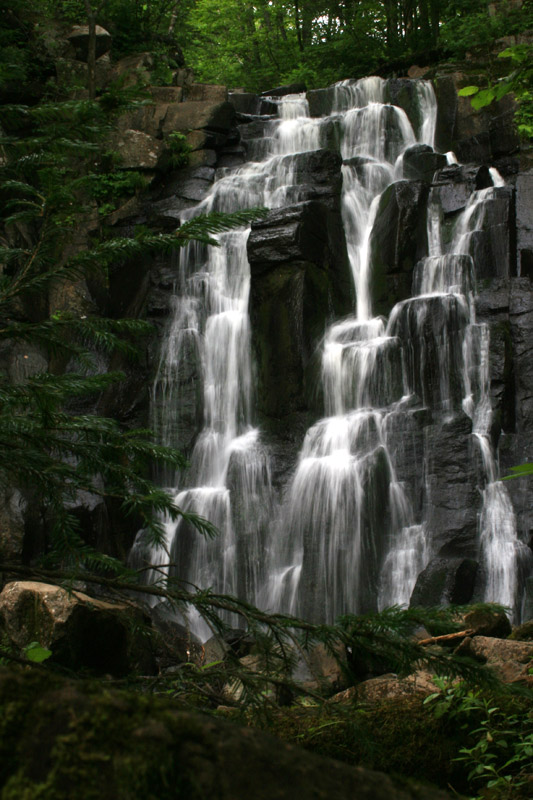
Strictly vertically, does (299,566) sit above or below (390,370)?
below

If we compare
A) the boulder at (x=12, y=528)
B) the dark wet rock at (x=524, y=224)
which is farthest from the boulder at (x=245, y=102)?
the boulder at (x=12, y=528)

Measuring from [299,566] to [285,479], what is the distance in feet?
5.59

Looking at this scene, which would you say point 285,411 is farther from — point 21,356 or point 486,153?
point 486,153

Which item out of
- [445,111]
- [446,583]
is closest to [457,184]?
[445,111]

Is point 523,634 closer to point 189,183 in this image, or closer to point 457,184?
point 457,184

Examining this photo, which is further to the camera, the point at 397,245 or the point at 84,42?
the point at 84,42

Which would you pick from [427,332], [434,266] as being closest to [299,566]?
[427,332]

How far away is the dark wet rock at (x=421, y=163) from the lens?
16.7m

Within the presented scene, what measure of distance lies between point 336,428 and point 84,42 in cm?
1514

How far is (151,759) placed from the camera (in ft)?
4.01

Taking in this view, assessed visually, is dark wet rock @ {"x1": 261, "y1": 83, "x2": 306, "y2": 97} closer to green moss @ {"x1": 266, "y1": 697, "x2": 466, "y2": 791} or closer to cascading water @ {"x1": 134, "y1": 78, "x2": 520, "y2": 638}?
cascading water @ {"x1": 134, "y1": 78, "x2": 520, "y2": 638}

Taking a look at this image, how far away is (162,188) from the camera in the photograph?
61.5ft

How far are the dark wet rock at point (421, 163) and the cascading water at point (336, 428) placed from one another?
13.0 inches

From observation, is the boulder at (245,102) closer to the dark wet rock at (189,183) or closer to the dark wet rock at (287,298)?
the dark wet rock at (189,183)
